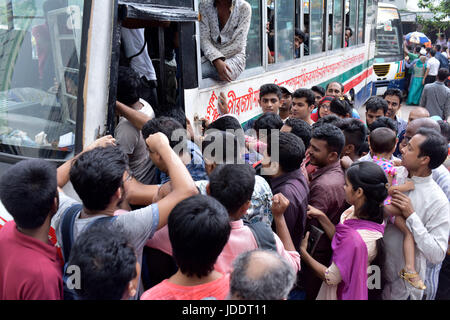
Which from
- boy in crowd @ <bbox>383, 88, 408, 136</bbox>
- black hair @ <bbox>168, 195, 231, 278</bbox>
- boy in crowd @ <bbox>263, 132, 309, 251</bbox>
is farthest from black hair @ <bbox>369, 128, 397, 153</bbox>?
boy in crowd @ <bbox>383, 88, 408, 136</bbox>

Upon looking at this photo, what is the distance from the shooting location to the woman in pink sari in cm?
196

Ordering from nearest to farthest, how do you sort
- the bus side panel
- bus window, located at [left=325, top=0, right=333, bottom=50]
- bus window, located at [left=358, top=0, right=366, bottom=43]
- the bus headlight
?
the bus side panel, bus window, located at [left=325, top=0, right=333, bottom=50], bus window, located at [left=358, top=0, right=366, bottom=43], the bus headlight

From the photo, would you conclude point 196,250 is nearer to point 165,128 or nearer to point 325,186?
point 165,128

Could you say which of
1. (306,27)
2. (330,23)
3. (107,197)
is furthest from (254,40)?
(330,23)

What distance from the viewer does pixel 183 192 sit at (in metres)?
1.79

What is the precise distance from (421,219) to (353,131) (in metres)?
1.09

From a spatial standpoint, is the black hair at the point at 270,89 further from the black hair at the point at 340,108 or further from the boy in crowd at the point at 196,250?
the boy in crowd at the point at 196,250

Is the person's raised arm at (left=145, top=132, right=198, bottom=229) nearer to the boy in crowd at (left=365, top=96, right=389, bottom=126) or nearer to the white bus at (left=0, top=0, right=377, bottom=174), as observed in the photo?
the white bus at (left=0, top=0, right=377, bottom=174)

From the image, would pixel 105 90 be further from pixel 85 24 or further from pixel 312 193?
pixel 312 193

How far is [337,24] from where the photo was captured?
7.52 metres

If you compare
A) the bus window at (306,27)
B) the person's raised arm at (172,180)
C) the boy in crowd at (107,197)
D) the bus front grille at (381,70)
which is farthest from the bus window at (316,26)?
the bus front grille at (381,70)

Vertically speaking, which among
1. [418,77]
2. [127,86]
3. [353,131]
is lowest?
[418,77]

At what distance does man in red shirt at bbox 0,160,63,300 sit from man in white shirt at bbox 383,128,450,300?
173 cm

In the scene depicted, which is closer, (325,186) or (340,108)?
(325,186)
